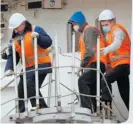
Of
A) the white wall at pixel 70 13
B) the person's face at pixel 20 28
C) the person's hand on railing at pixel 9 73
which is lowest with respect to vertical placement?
the person's hand on railing at pixel 9 73

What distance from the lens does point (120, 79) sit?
13.4 ft

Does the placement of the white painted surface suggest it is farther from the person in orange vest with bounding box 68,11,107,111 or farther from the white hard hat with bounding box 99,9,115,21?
the white hard hat with bounding box 99,9,115,21

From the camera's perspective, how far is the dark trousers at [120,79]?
380 centimetres

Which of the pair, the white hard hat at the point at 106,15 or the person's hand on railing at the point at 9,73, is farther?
the white hard hat at the point at 106,15

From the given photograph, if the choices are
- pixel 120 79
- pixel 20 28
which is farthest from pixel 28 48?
pixel 120 79

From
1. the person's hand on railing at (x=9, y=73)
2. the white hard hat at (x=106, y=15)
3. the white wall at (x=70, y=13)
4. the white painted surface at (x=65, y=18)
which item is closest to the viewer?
the person's hand on railing at (x=9, y=73)

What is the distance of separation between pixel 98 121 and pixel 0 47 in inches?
109

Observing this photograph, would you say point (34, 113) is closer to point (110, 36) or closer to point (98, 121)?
point (98, 121)

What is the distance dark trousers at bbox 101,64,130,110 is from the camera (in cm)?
380

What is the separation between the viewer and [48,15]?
5980mm

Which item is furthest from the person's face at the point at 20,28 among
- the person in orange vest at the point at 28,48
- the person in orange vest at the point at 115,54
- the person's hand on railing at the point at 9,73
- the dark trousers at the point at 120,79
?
the dark trousers at the point at 120,79

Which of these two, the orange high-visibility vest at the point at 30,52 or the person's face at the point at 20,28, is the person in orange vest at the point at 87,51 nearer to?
the orange high-visibility vest at the point at 30,52

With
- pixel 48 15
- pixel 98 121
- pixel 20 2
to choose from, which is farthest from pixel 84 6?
pixel 98 121

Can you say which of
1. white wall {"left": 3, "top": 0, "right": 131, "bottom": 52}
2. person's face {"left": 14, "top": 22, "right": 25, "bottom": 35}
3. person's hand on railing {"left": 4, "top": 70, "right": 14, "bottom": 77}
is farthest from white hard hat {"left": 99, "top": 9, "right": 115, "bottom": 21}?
white wall {"left": 3, "top": 0, "right": 131, "bottom": 52}
